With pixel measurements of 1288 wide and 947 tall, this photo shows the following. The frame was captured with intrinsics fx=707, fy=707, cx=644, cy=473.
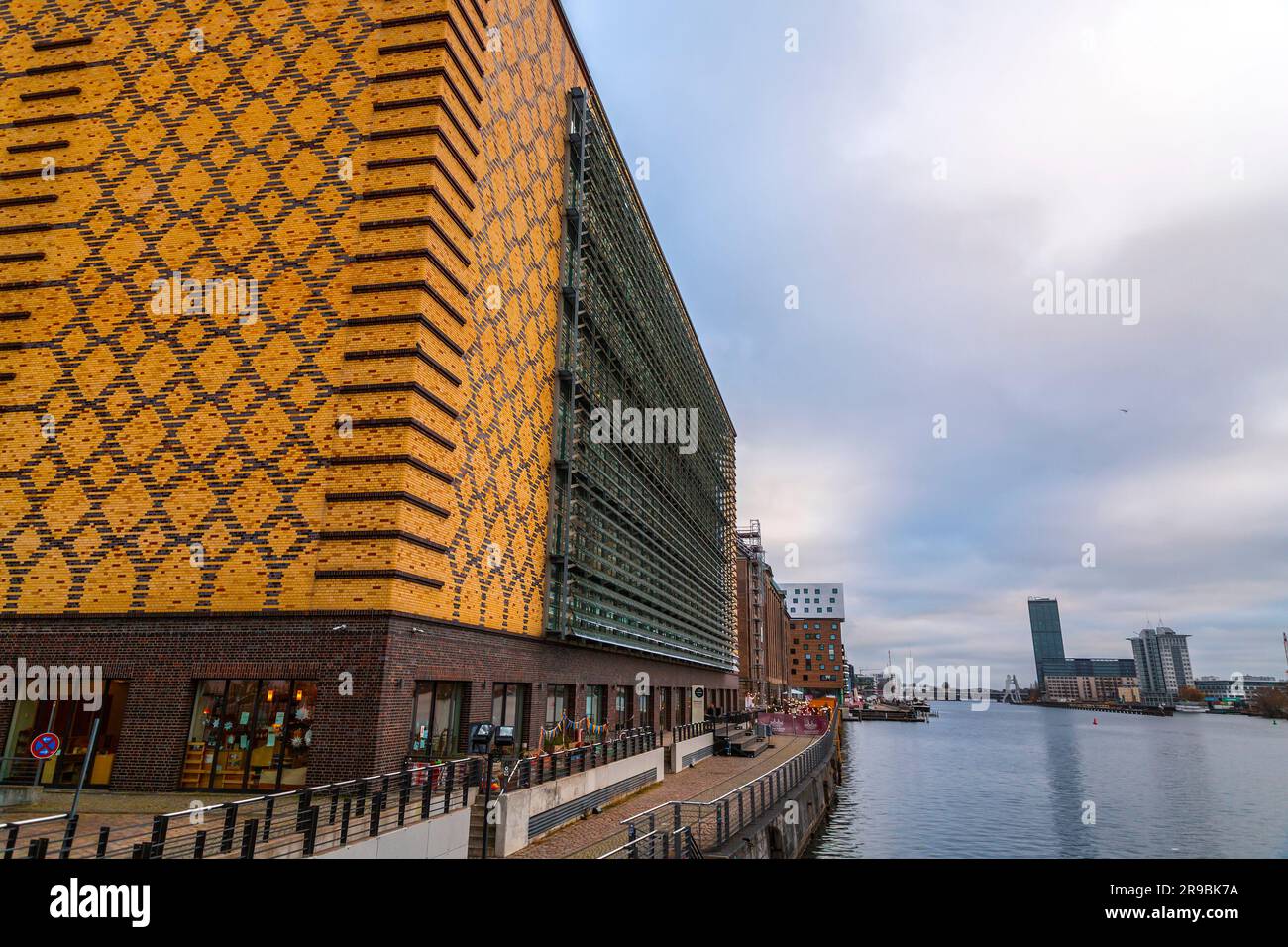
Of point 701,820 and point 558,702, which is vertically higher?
point 558,702

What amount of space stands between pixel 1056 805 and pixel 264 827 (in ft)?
159

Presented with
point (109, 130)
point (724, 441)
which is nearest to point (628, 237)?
point (109, 130)

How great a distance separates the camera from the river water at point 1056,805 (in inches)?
1271

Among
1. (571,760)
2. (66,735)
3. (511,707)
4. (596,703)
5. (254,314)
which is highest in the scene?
(254,314)

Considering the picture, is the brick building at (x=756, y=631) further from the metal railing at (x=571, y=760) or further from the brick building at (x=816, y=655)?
the metal railing at (x=571, y=760)

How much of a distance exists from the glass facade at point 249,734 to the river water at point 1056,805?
821 inches

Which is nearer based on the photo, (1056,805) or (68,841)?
(68,841)

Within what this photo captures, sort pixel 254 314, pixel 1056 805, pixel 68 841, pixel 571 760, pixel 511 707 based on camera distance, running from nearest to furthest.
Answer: pixel 68 841, pixel 254 314, pixel 571 760, pixel 511 707, pixel 1056 805

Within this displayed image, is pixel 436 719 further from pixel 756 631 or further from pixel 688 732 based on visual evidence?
pixel 756 631

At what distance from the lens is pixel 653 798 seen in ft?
78.0

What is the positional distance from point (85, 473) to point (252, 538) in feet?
18.5

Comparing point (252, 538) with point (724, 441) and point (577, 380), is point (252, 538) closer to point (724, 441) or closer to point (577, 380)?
point (577, 380)

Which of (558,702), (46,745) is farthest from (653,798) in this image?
Answer: (46,745)
